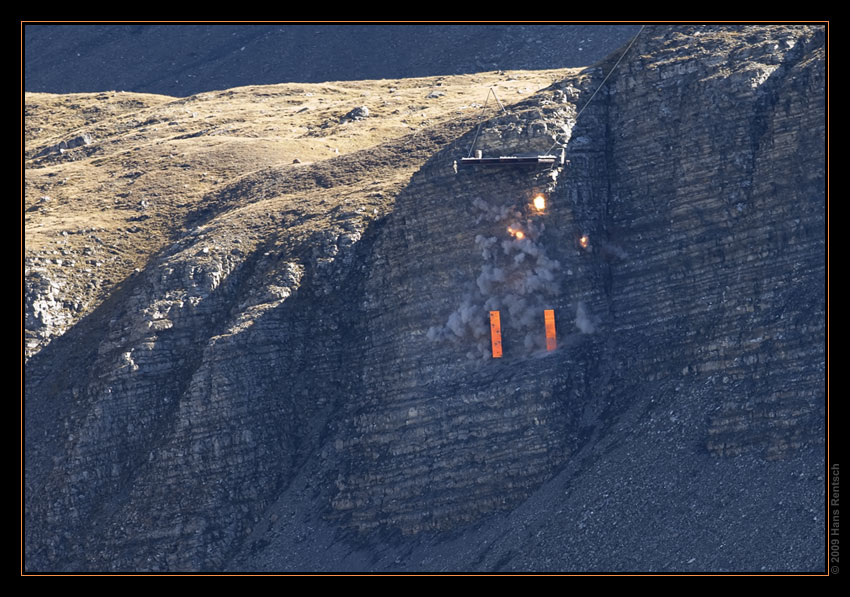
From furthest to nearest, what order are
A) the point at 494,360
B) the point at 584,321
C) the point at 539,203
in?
1. the point at 539,203
2. the point at 584,321
3. the point at 494,360

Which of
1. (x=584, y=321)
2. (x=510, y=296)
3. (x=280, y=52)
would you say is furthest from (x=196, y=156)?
(x=280, y=52)

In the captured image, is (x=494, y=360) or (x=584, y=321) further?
(x=584, y=321)

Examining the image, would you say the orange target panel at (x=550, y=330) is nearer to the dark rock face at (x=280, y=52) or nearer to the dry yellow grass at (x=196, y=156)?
the dry yellow grass at (x=196, y=156)

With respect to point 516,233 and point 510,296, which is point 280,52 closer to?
point 516,233

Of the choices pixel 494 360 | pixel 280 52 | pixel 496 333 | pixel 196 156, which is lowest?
pixel 494 360

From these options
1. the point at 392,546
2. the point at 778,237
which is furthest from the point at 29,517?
the point at 778,237

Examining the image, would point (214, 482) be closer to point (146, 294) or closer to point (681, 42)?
point (146, 294)

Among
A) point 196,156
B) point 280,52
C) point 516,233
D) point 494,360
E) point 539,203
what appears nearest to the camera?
point 494,360
